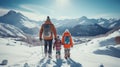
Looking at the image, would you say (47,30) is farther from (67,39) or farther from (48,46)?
(67,39)

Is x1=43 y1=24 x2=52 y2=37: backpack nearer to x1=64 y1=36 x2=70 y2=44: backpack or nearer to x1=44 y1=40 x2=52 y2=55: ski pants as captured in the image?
x1=44 y1=40 x2=52 y2=55: ski pants

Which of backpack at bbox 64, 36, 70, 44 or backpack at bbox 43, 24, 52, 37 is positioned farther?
backpack at bbox 64, 36, 70, 44

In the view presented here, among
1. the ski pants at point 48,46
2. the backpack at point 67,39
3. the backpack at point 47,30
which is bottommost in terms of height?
the ski pants at point 48,46

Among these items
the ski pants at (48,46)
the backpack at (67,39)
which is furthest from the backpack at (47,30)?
the backpack at (67,39)

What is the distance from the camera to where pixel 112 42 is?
21.7m

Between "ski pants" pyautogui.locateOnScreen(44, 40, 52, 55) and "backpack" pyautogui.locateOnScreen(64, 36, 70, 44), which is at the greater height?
"backpack" pyautogui.locateOnScreen(64, 36, 70, 44)

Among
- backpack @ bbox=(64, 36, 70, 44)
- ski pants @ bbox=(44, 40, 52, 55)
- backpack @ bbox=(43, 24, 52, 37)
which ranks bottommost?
ski pants @ bbox=(44, 40, 52, 55)

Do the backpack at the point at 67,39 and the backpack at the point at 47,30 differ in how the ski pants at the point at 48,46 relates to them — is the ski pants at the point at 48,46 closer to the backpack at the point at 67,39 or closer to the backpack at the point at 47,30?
the backpack at the point at 47,30

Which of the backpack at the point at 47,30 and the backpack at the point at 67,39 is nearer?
the backpack at the point at 47,30

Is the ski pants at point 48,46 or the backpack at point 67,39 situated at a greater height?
the backpack at point 67,39

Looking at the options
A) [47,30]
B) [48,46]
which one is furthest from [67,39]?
[47,30]

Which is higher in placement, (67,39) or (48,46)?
(67,39)

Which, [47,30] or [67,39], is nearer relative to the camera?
[47,30]

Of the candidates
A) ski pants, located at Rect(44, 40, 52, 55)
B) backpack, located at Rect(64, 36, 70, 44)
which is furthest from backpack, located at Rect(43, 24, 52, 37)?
backpack, located at Rect(64, 36, 70, 44)
